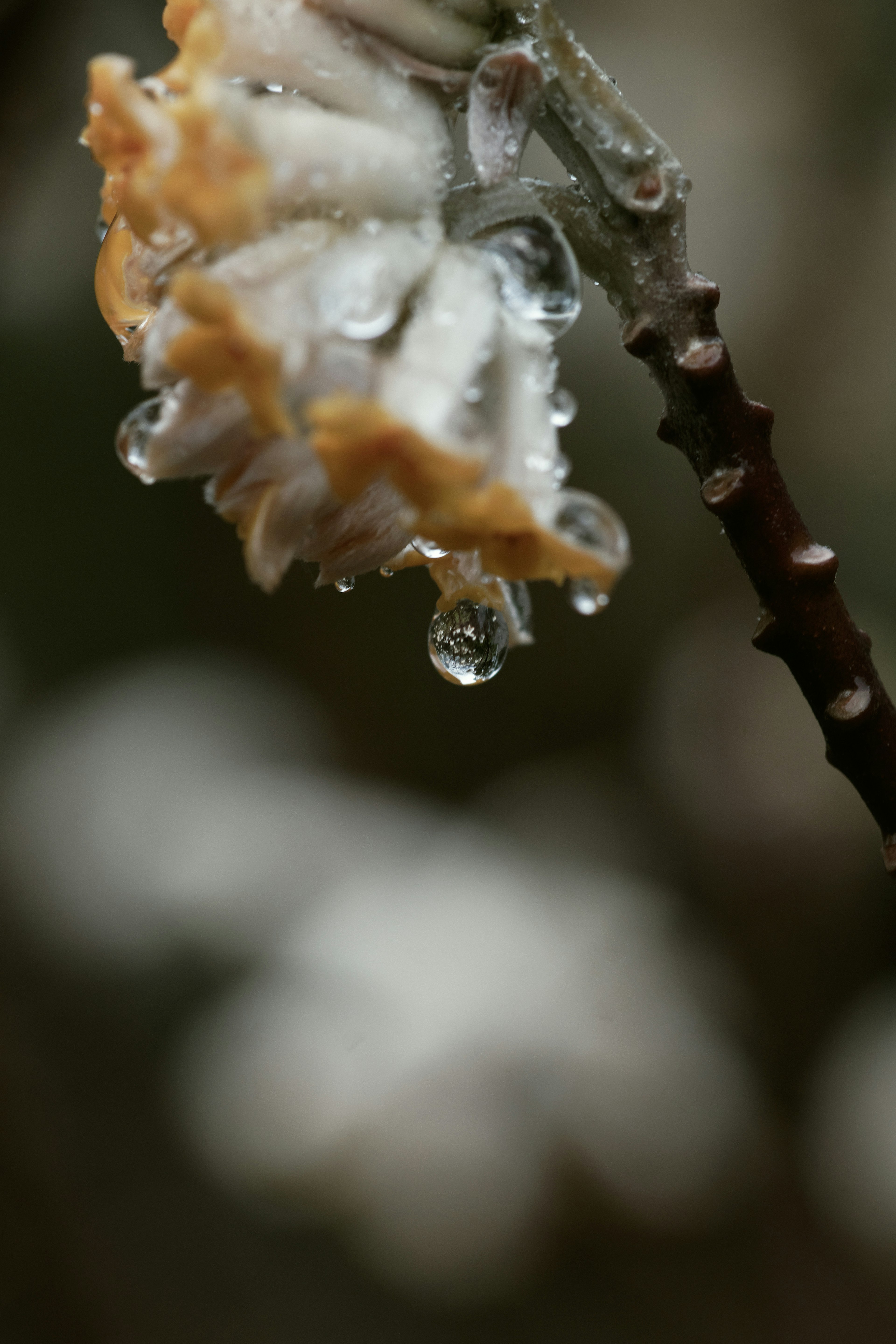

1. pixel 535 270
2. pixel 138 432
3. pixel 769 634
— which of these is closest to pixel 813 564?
pixel 769 634

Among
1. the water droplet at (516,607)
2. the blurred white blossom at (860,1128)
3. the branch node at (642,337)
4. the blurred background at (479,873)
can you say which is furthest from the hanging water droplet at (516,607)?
the blurred white blossom at (860,1128)

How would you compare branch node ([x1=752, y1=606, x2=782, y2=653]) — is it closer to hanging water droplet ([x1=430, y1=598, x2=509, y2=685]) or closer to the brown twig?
the brown twig

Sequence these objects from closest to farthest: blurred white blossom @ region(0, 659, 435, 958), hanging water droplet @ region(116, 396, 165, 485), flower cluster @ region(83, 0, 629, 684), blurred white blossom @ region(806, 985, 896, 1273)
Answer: flower cluster @ region(83, 0, 629, 684), hanging water droplet @ region(116, 396, 165, 485), blurred white blossom @ region(806, 985, 896, 1273), blurred white blossom @ region(0, 659, 435, 958)

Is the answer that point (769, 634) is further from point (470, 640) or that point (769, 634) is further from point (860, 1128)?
point (860, 1128)

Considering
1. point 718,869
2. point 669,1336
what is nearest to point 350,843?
point 718,869

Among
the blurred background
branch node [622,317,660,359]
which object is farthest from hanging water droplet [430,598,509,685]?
the blurred background

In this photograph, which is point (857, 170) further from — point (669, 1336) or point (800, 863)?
point (669, 1336)
